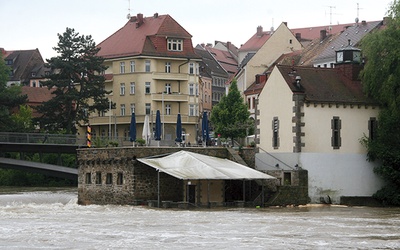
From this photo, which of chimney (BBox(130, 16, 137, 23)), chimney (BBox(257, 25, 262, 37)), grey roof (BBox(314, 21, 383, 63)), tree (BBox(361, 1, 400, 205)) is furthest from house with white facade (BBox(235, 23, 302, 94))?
tree (BBox(361, 1, 400, 205))

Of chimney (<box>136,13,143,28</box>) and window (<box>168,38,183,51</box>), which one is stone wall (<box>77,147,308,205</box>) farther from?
chimney (<box>136,13,143,28</box>)

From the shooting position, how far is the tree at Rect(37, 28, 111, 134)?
103312mm

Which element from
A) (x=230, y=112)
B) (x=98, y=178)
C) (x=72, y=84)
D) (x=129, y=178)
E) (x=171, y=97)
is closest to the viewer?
(x=129, y=178)

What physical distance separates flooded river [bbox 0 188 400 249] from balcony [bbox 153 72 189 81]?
4534 cm

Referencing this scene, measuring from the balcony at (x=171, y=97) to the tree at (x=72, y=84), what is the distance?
506cm

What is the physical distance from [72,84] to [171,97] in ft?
30.7

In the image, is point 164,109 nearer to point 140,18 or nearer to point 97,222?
point 140,18

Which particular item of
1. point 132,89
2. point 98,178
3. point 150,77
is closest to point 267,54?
point 150,77

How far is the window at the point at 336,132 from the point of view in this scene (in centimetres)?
6519

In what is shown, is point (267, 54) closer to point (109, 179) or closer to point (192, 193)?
point (109, 179)

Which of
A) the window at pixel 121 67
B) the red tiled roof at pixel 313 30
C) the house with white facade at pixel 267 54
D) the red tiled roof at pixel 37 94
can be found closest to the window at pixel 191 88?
the house with white facade at pixel 267 54

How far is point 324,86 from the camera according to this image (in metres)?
66.0

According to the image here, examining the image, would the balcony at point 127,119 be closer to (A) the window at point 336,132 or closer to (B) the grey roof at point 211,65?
(B) the grey roof at point 211,65

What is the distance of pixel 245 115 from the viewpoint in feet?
323
